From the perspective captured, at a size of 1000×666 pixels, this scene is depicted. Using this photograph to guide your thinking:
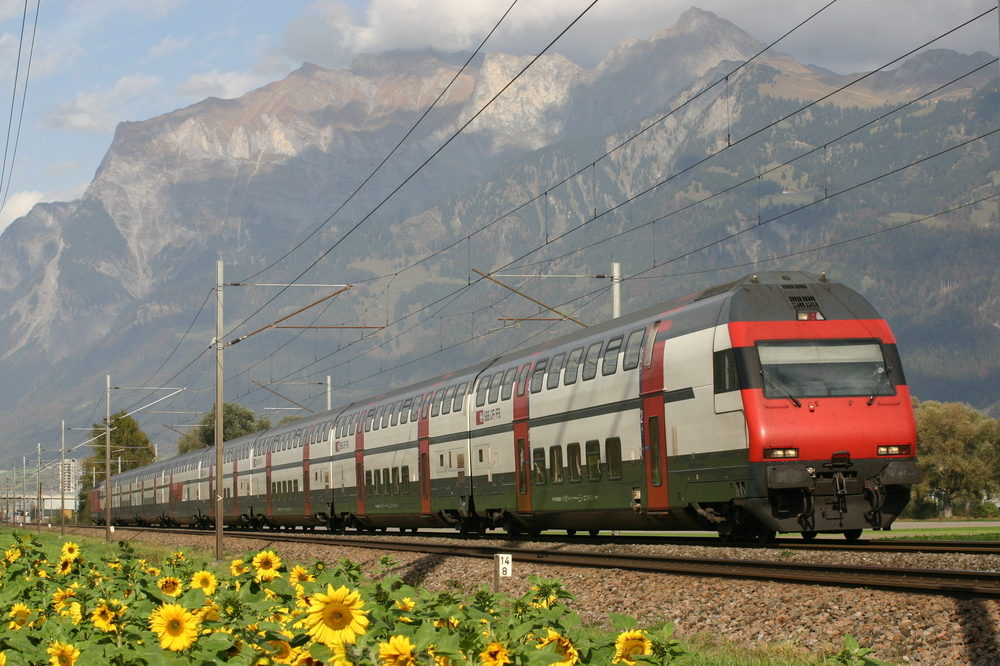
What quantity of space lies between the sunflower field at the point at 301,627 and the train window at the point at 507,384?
21548 mm

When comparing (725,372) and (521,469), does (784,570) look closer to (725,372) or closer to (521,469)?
(725,372)

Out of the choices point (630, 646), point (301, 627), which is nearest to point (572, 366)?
point (630, 646)

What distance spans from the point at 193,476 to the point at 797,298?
180ft

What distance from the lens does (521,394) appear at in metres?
31.4

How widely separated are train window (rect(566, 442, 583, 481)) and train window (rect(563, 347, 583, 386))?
1.40 m

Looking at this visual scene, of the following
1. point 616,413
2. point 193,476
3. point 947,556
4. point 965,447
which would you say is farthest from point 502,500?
point 965,447

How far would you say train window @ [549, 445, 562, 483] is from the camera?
95.7 ft

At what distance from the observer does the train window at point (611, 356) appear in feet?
86.5

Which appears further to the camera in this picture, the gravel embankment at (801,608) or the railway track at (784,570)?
the railway track at (784,570)

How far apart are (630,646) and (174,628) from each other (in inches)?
91.3

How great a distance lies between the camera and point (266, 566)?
9.70 metres

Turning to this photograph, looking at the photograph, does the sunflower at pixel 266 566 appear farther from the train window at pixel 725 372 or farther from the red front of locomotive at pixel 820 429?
the train window at pixel 725 372

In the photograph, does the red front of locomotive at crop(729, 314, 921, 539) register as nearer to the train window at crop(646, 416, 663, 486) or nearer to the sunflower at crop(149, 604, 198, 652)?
the train window at crop(646, 416, 663, 486)

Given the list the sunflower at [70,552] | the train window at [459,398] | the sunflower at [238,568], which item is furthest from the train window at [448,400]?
the sunflower at [238,568]
